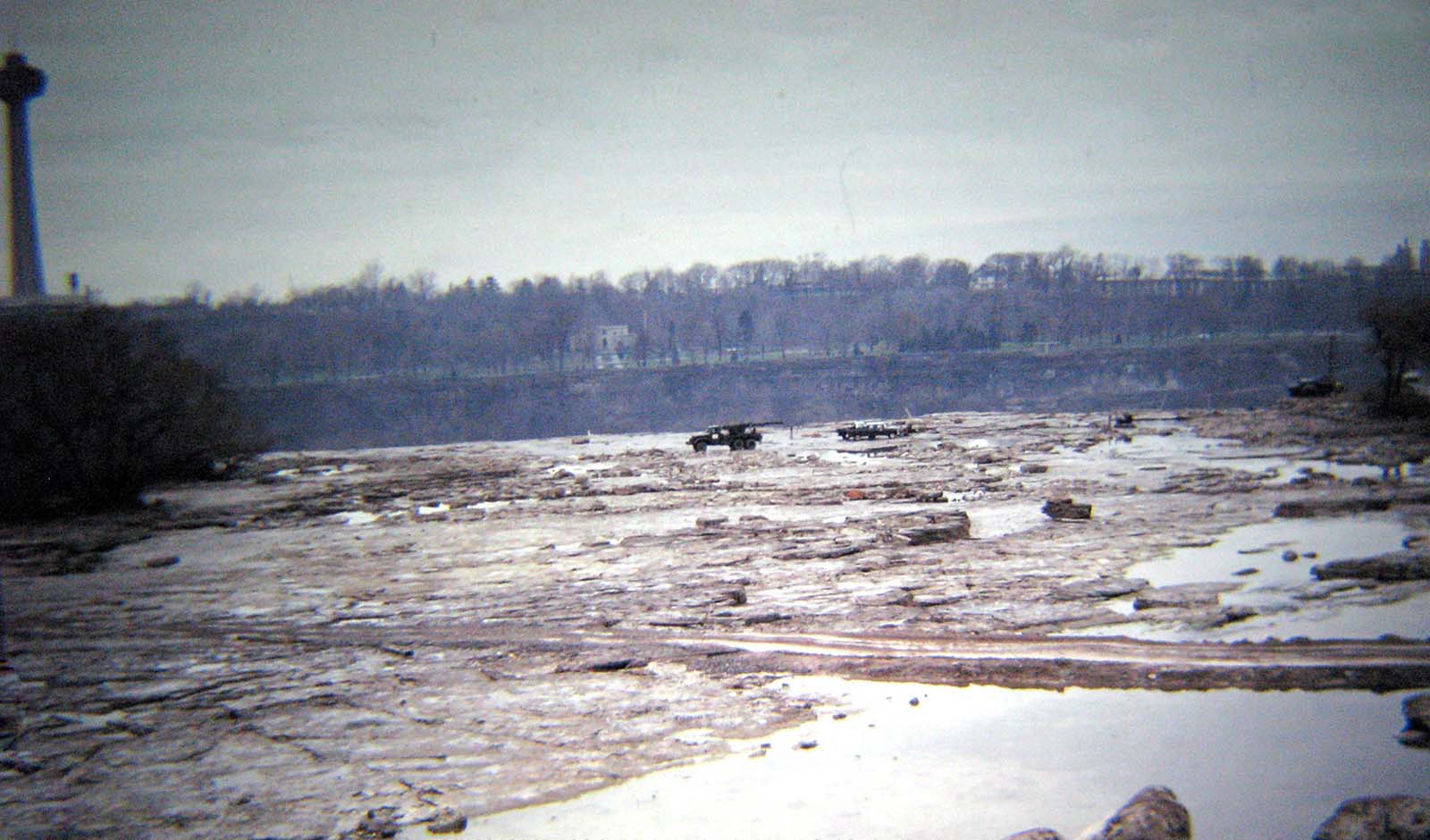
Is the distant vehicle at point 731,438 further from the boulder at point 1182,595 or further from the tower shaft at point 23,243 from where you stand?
the boulder at point 1182,595

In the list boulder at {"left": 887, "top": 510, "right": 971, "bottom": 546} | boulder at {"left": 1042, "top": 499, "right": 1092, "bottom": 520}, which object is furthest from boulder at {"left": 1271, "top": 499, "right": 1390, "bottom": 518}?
boulder at {"left": 887, "top": 510, "right": 971, "bottom": 546}

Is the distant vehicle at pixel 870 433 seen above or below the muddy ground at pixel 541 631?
below

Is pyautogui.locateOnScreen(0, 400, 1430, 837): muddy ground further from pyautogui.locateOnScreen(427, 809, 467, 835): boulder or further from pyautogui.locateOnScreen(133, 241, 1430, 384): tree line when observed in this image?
pyautogui.locateOnScreen(133, 241, 1430, 384): tree line

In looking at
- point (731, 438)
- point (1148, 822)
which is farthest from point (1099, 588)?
point (731, 438)

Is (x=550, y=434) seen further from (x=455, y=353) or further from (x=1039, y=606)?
(x=1039, y=606)

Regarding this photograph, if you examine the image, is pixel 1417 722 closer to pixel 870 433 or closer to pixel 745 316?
pixel 870 433

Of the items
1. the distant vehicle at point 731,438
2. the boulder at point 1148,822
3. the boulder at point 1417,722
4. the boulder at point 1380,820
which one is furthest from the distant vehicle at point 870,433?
the boulder at point 1380,820

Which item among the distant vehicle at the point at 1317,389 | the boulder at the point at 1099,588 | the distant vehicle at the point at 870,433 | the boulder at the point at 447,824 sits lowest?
the distant vehicle at the point at 870,433
